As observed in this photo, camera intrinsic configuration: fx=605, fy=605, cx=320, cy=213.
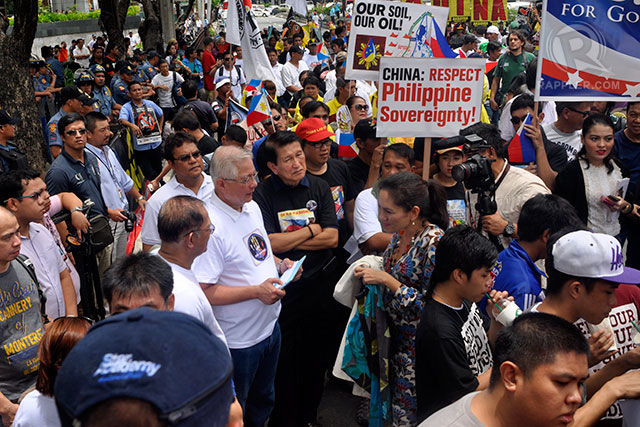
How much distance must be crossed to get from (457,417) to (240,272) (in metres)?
1.89

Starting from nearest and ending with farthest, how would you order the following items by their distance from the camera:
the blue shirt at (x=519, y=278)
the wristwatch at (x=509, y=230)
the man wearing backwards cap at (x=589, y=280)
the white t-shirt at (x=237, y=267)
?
1. the man wearing backwards cap at (x=589, y=280)
2. the blue shirt at (x=519, y=278)
3. the white t-shirt at (x=237, y=267)
4. the wristwatch at (x=509, y=230)

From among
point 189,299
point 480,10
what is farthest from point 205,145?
point 480,10

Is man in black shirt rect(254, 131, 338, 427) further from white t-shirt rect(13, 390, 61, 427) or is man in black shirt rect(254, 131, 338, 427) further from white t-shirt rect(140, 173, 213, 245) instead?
white t-shirt rect(13, 390, 61, 427)

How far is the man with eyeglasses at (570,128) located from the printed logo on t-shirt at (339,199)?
2418 mm

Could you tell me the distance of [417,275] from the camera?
3471 millimetres

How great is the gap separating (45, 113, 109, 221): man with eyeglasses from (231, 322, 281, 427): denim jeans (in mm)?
2531

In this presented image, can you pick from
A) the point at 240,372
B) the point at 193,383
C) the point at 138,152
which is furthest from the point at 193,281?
the point at 138,152

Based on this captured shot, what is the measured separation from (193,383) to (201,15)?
4348 centimetres

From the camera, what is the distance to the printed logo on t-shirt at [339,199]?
16.3ft

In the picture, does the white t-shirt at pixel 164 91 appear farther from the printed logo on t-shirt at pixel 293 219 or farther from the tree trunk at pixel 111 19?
the printed logo on t-shirt at pixel 293 219

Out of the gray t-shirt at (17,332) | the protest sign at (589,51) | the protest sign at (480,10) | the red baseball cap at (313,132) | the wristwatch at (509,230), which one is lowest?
the gray t-shirt at (17,332)

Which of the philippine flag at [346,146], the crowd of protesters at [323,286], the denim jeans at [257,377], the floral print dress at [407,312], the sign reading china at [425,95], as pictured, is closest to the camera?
the crowd of protesters at [323,286]

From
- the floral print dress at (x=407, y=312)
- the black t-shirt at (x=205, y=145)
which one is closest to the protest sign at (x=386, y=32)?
the black t-shirt at (x=205, y=145)

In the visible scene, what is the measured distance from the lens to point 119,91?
1235 cm
